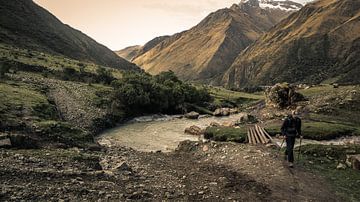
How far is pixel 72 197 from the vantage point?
63.9 feet

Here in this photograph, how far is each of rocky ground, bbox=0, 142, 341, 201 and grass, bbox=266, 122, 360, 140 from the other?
15789 millimetres

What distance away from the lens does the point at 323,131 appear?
4675 centimetres

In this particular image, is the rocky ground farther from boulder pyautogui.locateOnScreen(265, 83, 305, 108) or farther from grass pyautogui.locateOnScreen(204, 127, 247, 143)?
boulder pyautogui.locateOnScreen(265, 83, 305, 108)

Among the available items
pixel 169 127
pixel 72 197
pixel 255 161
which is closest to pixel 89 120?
pixel 169 127

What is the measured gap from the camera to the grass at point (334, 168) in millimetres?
23266

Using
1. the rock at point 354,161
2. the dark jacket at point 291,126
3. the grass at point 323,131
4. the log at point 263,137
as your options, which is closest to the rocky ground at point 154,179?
A: the dark jacket at point 291,126

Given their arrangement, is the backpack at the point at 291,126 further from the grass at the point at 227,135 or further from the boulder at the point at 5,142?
the boulder at the point at 5,142

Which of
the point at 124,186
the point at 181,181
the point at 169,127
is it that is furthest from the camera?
the point at 169,127

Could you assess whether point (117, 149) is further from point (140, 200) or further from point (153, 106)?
point (153, 106)

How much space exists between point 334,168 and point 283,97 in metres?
51.9

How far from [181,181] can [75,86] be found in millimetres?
64180

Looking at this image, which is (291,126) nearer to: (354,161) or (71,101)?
(354,161)

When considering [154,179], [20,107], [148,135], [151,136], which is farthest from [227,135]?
[20,107]

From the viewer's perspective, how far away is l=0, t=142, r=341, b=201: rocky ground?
20438mm
